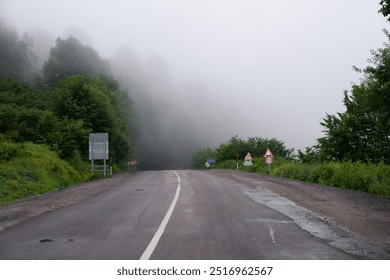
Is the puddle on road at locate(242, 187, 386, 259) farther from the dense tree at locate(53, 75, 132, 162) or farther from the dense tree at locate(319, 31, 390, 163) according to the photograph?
the dense tree at locate(53, 75, 132, 162)

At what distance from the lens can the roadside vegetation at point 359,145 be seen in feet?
50.3

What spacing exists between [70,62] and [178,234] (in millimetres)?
70469

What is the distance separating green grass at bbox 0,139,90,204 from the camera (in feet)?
56.2

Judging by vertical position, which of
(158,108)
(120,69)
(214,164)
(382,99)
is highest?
(120,69)

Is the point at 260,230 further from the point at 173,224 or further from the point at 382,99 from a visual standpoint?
the point at 382,99

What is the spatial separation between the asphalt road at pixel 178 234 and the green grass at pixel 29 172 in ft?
19.7

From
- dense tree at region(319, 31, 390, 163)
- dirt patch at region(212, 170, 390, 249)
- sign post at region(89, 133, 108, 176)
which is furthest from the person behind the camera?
sign post at region(89, 133, 108, 176)

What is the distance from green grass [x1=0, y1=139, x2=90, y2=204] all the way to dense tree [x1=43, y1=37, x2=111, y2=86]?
4118 cm

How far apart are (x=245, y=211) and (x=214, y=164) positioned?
171ft

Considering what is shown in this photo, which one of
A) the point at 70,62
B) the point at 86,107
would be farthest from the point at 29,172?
the point at 70,62

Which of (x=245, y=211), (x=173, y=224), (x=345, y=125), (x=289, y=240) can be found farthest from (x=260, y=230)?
(x=345, y=125)

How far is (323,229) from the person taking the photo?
841 centimetres

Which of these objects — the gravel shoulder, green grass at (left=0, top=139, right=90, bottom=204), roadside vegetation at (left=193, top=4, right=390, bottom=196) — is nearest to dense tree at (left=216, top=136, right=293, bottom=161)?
roadside vegetation at (left=193, top=4, right=390, bottom=196)

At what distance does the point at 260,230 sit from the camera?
8.23 meters
